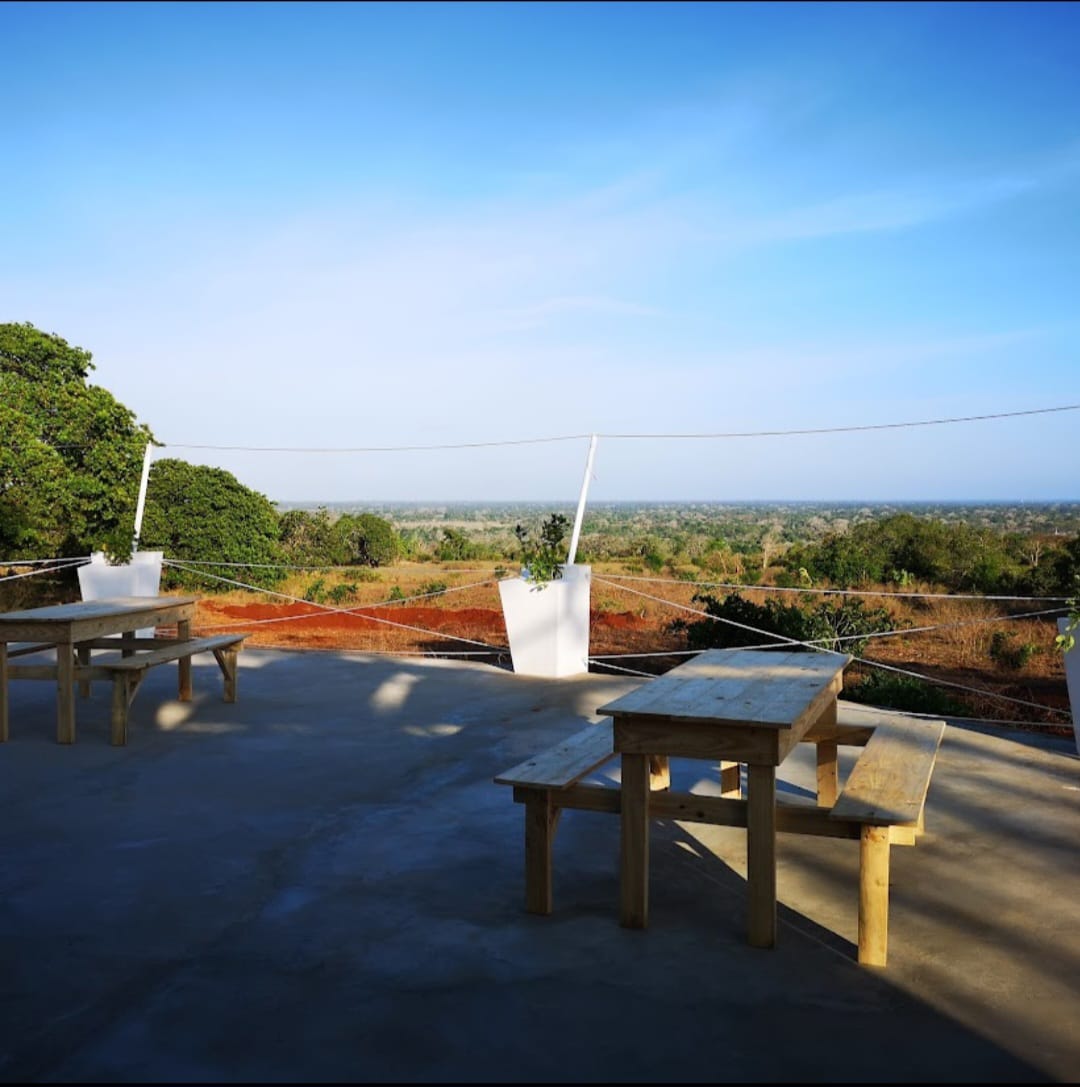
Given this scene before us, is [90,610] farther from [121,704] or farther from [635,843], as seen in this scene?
[635,843]

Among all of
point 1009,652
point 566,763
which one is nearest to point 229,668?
point 566,763

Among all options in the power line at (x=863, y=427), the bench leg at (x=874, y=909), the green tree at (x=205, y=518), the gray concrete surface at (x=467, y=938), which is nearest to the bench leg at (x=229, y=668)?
the gray concrete surface at (x=467, y=938)

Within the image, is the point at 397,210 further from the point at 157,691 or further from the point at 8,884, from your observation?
the point at 8,884

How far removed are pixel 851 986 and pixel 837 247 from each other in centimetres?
1641

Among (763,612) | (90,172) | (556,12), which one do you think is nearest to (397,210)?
(90,172)

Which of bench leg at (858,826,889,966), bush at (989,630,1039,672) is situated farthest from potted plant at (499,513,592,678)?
bench leg at (858,826,889,966)

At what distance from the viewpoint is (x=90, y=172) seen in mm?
12031

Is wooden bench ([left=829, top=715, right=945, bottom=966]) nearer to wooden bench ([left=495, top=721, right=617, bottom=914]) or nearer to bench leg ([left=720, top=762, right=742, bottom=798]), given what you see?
wooden bench ([left=495, top=721, right=617, bottom=914])

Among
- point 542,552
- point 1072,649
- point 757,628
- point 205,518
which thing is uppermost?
point 205,518

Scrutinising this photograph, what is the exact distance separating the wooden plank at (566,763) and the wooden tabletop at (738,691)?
26cm

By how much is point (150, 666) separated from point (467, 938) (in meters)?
3.66

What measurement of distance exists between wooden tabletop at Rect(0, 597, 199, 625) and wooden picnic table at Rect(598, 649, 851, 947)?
3.58m

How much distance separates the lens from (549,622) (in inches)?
308

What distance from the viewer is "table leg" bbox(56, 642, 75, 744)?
5.50 metres
